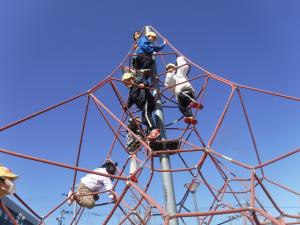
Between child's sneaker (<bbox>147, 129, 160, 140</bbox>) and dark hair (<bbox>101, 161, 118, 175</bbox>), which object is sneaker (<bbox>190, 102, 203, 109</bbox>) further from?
dark hair (<bbox>101, 161, 118, 175</bbox>)

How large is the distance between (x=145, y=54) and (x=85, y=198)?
3130 mm

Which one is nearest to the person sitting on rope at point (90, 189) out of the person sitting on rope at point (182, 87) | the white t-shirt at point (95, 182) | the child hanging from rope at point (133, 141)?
the white t-shirt at point (95, 182)

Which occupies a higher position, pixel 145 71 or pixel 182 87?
pixel 145 71

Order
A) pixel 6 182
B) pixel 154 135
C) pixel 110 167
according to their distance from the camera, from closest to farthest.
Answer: pixel 6 182 → pixel 154 135 → pixel 110 167

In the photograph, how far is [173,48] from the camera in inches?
289

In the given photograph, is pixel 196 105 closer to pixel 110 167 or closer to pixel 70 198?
pixel 110 167

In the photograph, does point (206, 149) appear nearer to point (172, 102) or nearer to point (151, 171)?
point (151, 171)

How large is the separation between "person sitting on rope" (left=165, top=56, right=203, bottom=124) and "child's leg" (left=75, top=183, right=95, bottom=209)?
2328mm

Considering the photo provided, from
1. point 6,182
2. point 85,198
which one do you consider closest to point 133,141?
point 85,198

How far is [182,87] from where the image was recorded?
6.85 metres

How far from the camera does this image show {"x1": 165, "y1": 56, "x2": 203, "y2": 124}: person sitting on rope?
6.61 metres

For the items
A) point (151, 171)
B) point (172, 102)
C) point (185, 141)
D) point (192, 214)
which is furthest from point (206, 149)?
point (172, 102)

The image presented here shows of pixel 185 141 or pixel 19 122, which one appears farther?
pixel 185 141

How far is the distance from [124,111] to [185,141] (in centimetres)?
146
